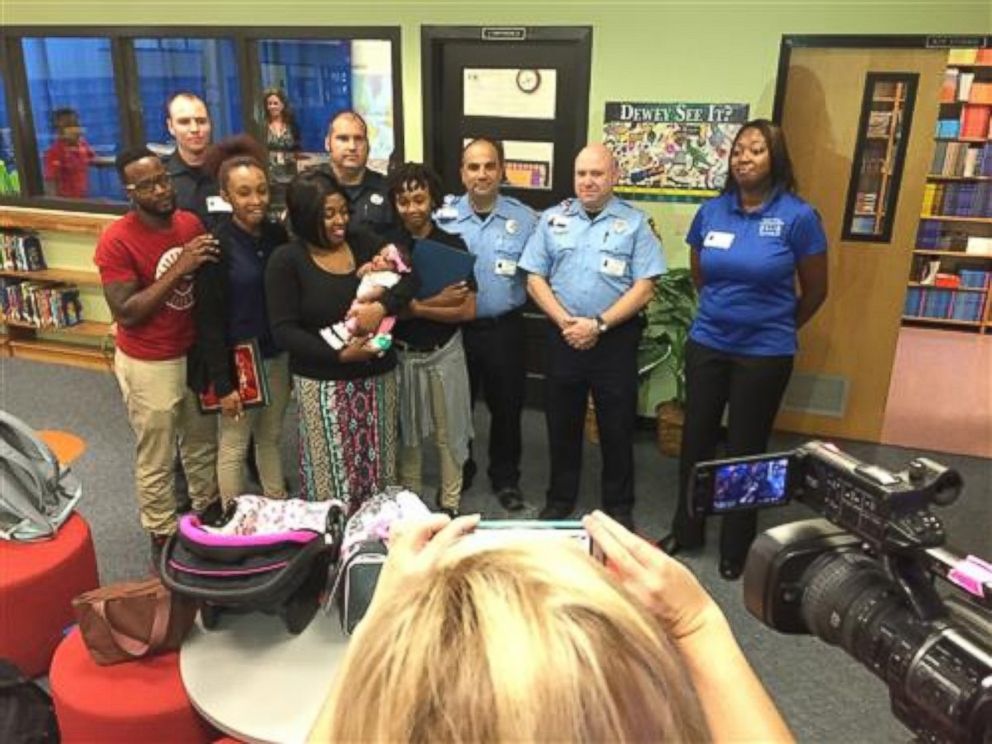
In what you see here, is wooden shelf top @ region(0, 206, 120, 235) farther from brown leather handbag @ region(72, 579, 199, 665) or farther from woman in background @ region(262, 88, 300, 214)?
brown leather handbag @ region(72, 579, 199, 665)

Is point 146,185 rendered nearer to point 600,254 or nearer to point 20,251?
point 600,254

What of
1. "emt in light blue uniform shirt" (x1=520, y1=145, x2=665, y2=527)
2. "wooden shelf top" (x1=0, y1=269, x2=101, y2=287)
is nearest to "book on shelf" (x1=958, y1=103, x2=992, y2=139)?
"emt in light blue uniform shirt" (x1=520, y1=145, x2=665, y2=527)

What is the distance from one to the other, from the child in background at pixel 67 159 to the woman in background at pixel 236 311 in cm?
278

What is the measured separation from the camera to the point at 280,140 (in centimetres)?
446

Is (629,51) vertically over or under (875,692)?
over

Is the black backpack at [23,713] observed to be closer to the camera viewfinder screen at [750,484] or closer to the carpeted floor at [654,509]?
the carpeted floor at [654,509]

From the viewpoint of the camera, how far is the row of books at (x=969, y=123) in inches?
219

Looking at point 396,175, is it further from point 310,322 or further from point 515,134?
point 515,134

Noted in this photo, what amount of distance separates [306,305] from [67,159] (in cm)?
343

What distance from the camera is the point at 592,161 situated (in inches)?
114

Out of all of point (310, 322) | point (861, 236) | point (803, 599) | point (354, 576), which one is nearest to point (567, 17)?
point (861, 236)

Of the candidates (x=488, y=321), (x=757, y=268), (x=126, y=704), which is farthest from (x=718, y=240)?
(x=126, y=704)

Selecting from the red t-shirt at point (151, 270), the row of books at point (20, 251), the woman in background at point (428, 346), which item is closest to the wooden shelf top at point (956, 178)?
the woman in background at point (428, 346)

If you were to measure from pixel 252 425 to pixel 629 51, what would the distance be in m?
2.37
